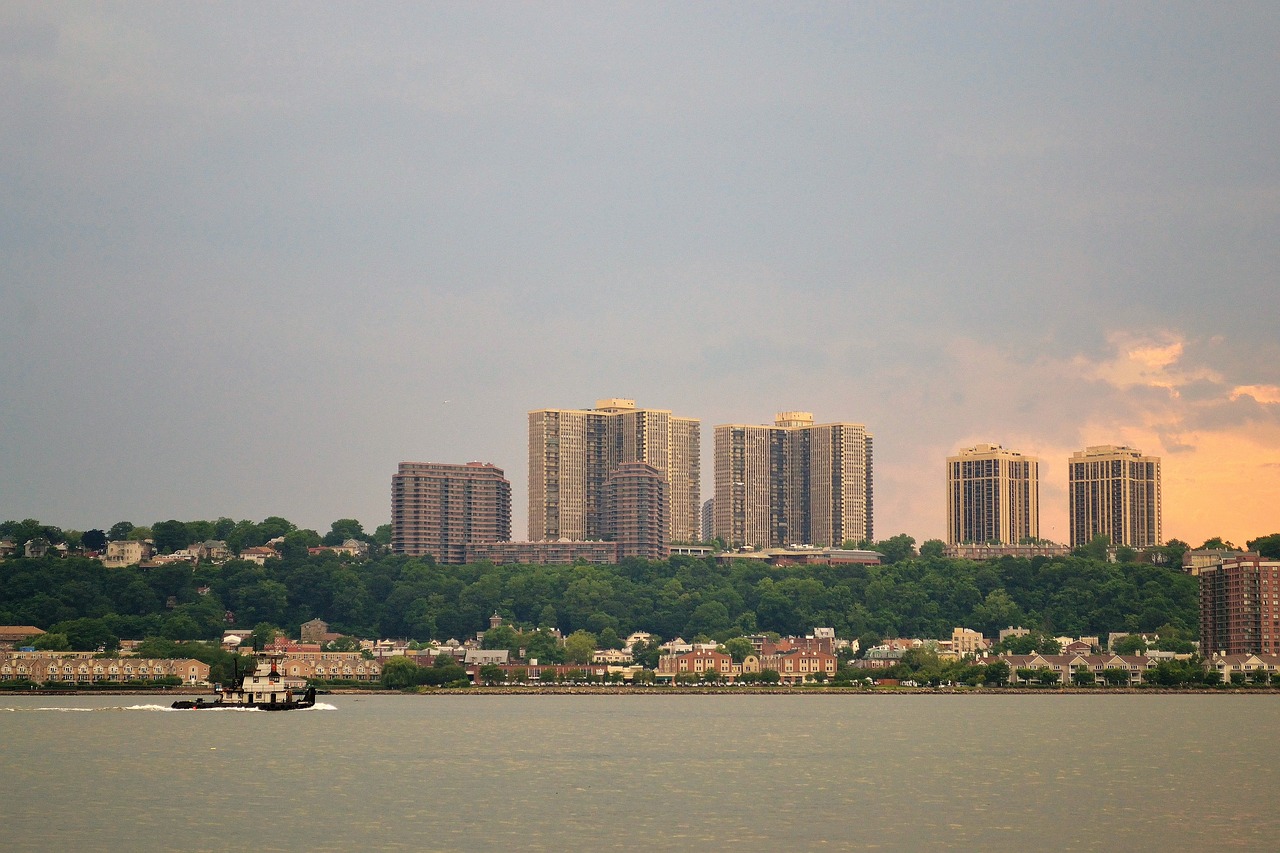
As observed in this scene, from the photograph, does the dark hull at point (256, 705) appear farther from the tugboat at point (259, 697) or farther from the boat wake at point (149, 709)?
the boat wake at point (149, 709)

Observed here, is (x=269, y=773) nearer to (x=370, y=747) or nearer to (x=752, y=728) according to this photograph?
(x=370, y=747)

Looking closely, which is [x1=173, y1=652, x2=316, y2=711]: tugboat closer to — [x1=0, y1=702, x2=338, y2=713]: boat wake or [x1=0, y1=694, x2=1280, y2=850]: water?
[x1=0, y1=702, x2=338, y2=713]: boat wake

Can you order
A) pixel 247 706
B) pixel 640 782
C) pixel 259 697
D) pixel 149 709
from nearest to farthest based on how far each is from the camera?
pixel 640 782 → pixel 247 706 → pixel 259 697 → pixel 149 709

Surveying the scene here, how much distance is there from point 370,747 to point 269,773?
20055mm

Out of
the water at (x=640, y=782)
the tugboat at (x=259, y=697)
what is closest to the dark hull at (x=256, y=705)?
the tugboat at (x=259, y=697)

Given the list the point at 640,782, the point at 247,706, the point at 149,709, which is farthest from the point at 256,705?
the point at 640,782

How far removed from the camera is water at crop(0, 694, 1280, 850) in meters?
64.2

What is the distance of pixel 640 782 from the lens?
8356 centimetres

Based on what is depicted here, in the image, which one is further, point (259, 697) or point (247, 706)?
point (259, 697)

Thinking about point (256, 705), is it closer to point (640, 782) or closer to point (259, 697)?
point (259, 697)

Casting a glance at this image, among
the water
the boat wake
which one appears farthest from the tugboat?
the water

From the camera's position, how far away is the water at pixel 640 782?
211 ft

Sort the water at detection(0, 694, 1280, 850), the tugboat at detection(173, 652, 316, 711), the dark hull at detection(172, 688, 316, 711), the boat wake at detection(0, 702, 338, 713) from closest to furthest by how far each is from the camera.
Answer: the water at detection(0, 694, 1280, 850) < the dark hull at detection(172, 688, 316, 711) < the tugboat at detection(173, 652, 316, 711) < the boat wake at detection(0, 702, 338, 713)

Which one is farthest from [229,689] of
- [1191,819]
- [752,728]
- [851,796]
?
[1191,819]
